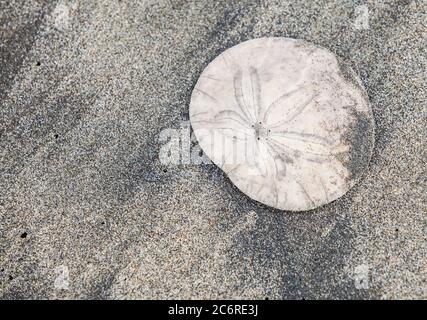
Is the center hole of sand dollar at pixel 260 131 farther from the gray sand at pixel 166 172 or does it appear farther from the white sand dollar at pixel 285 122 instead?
the gray sand at pixel 166 172

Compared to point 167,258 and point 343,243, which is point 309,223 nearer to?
point 343,243

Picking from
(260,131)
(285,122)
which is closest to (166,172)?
(260,131)

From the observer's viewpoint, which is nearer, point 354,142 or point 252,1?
point 354,142

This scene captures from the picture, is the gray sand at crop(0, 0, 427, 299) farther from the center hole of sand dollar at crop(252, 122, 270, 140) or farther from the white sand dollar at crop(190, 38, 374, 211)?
the center hole of sand dollar at crop(252, 122, 270, 140)

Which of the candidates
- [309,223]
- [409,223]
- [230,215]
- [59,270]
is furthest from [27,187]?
[409,223]

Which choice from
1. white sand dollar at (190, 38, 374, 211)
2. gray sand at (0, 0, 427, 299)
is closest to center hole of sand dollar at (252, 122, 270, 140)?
white sand dollar at (190, 38, 374, 211)

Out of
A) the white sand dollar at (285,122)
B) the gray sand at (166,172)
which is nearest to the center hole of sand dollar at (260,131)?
the white sand dollar at (285,122)
